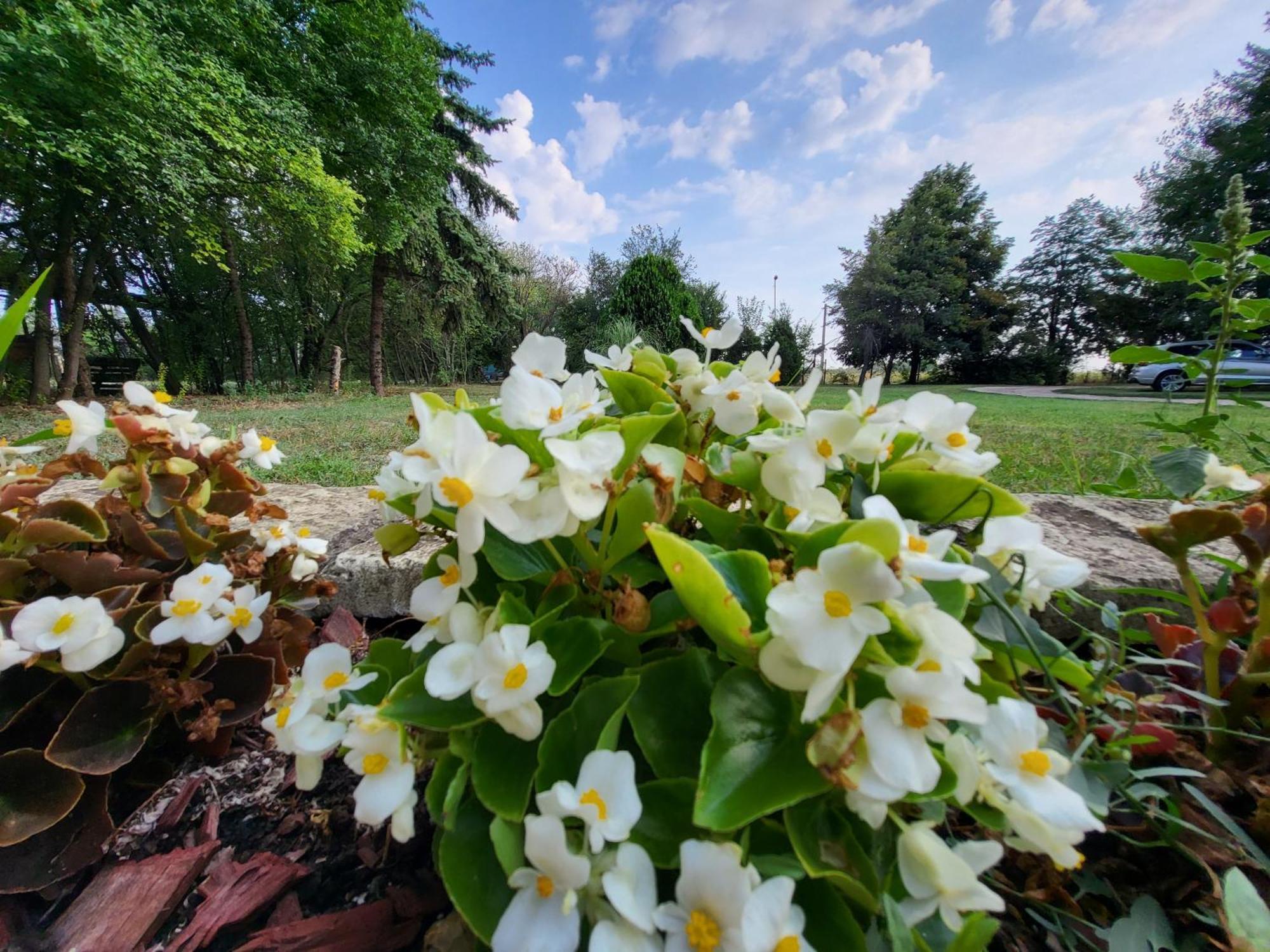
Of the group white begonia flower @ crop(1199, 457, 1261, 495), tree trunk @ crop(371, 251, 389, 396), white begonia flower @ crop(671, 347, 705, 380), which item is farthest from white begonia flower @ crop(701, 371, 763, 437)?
tree trunk @ crop(371, 251, 389, 396)

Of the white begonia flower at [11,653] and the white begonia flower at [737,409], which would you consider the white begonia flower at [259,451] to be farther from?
the white begonia flower at [737,409]

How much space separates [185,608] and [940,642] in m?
0.75

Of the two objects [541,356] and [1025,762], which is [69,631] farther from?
[1025,762]

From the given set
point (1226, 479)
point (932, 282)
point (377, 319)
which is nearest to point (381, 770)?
point (1226, 479)

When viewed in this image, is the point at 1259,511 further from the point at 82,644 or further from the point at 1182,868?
the point at 82,644

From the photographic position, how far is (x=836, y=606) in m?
0.33

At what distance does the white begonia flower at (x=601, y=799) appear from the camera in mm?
331

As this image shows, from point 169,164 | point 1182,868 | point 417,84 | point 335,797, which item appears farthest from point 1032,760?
point 417,84

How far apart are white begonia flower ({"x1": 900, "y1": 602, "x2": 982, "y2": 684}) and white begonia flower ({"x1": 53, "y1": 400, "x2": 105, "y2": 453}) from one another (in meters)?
0.95

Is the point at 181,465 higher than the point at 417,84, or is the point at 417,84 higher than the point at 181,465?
the point at 417,84

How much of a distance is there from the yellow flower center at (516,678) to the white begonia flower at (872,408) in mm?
331

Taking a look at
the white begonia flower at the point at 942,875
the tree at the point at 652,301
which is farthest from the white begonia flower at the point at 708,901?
the tree at the point at 652,301

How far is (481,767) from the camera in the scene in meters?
0.41

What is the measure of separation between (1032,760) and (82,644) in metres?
0.85
